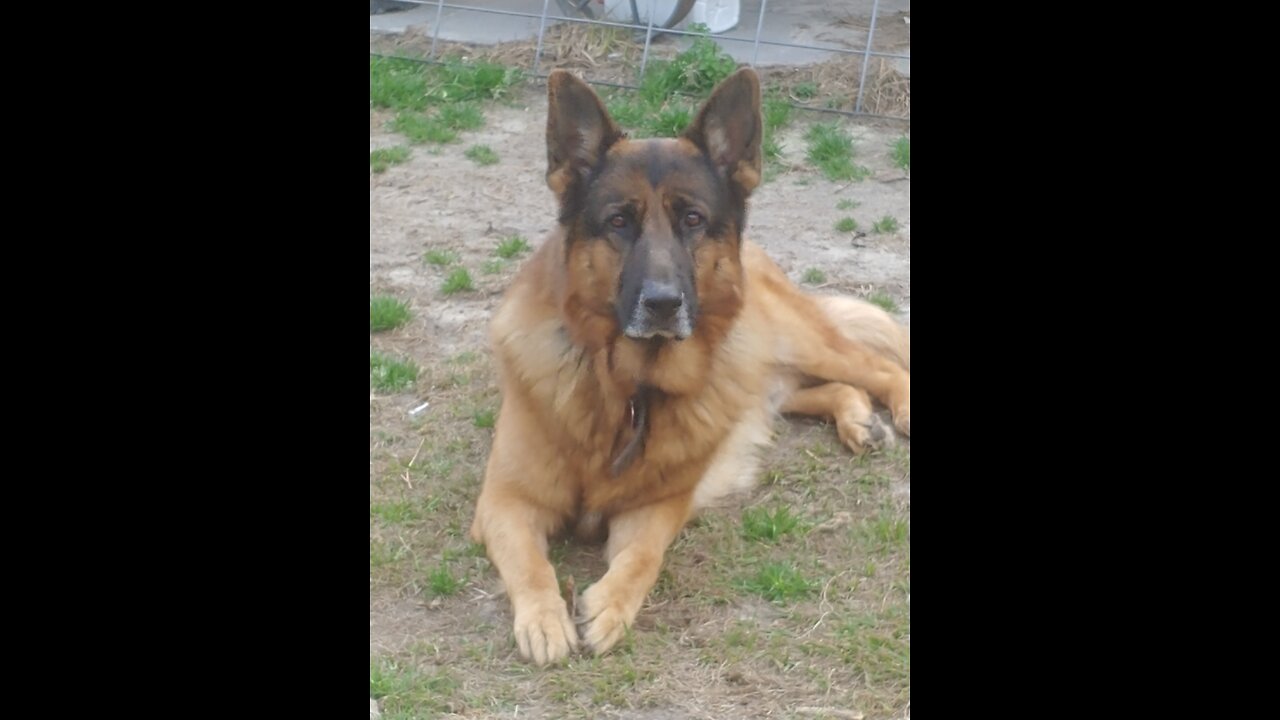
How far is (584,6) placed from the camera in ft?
36.8

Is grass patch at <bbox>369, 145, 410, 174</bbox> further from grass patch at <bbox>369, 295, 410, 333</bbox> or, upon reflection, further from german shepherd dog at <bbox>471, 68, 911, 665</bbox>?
german shepherd dog at <bbox>471, 68, 911, 665</bbox>

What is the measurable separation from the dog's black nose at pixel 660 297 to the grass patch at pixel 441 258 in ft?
10.9

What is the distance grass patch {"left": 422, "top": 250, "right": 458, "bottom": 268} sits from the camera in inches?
298

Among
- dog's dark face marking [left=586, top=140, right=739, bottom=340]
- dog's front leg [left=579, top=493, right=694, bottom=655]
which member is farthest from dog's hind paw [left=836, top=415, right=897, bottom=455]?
dog's dark face marking [left=586, top=140, right=739, bottom=340]

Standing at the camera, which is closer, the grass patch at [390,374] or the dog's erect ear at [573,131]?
the dog's erect ear at [573,131]

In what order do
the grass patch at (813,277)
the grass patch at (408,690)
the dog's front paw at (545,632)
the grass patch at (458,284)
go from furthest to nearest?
the grass patch at (813,277) < the grass patch at (458,284) < the dog's front paw at (545,632) < the grass patch at (408,690)

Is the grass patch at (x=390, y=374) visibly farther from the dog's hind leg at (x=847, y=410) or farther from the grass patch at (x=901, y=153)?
the grass patch at (x=901, y=153)

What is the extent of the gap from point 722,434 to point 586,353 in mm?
680

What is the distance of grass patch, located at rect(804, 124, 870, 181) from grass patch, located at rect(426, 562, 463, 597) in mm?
5057

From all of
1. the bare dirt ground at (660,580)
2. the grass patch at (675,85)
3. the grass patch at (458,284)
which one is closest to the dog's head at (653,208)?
the bare dirt ground at (660,580)

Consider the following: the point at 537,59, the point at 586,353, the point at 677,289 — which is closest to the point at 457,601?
the point at 586,353

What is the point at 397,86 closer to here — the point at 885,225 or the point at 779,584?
the point at 885,225

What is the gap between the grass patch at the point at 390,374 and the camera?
6.24 m

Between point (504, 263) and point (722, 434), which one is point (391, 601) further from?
point (504, 263)
